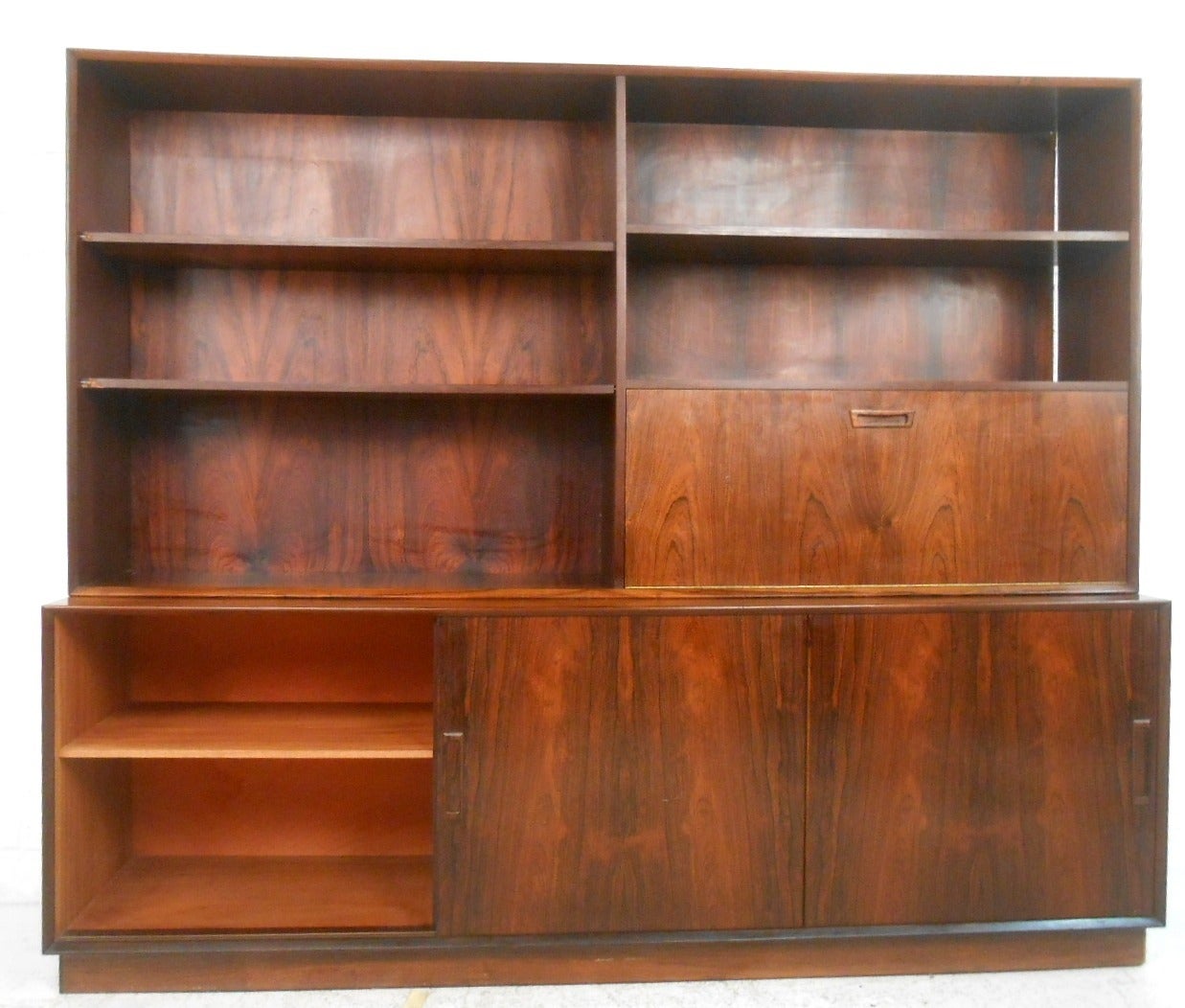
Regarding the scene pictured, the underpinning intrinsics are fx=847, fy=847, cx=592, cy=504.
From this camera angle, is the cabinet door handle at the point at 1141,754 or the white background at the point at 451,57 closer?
the cabinet door handle at the point at 1141,754

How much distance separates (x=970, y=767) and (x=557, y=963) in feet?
3.21

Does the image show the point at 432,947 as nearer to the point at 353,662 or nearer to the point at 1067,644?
the point at 353,662

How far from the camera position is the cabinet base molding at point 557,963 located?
1.79 metres

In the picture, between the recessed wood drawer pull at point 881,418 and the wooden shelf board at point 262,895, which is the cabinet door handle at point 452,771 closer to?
the wooden shelf board at point 262,895

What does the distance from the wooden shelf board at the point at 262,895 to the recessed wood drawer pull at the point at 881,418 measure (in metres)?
1.42

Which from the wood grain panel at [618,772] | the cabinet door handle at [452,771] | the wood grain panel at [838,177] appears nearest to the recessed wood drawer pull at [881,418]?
the wood grain panel at [618,772]

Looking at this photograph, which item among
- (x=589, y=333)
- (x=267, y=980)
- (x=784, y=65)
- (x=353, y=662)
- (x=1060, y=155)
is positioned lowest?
(x=267, y=980)

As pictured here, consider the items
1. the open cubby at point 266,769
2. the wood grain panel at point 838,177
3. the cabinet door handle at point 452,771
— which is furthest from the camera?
the wood grain panel at point 838,177

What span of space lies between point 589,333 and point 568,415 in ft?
0.70

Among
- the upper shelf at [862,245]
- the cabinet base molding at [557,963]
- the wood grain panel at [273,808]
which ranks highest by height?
the upper shelf at [862,245]

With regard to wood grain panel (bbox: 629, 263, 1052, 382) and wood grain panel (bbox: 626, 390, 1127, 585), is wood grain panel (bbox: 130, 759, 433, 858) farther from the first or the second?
wood grain panel (bbox: 629, 263, 1052, 382)

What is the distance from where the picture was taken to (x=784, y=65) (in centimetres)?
222

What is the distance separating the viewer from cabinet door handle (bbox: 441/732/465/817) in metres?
1.75

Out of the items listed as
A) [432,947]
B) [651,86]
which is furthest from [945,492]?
[432,947]
